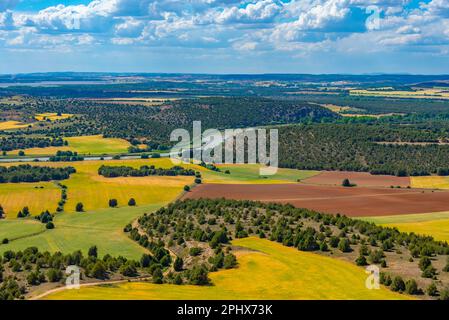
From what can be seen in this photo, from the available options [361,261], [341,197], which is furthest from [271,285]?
[341,197]

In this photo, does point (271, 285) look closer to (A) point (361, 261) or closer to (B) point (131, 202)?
(A) point (361, 261)

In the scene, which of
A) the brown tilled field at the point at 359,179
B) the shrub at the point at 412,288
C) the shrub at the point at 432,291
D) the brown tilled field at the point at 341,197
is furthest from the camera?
the brown tilled field at the point at 359,179

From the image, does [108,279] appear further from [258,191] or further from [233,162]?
[233,162]

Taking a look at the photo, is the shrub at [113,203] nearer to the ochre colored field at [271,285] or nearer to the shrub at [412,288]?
the ochre colored field at [271,285]

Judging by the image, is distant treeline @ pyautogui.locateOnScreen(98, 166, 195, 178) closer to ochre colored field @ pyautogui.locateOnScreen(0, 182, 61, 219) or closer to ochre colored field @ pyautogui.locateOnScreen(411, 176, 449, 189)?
ochre colored field @ pyautogui.locateOnScreen(0, 182, 61, 219)

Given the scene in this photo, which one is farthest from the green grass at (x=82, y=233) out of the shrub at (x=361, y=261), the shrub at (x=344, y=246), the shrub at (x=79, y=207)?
the shrub at (x=361, y=261)
